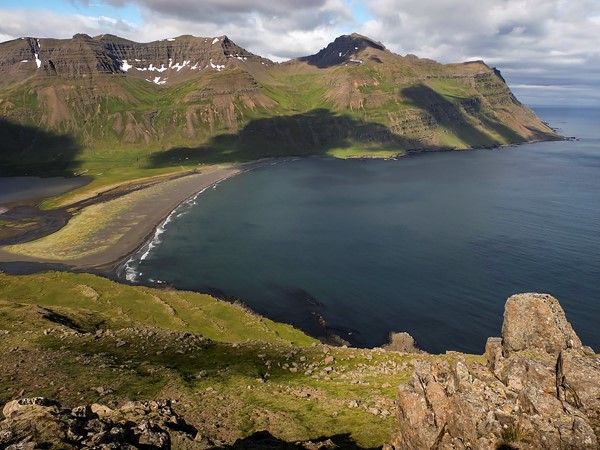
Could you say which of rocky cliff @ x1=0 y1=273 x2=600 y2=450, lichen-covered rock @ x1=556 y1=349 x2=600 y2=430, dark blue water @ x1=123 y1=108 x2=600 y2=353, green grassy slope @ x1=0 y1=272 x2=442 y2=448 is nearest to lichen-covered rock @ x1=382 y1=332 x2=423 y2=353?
dark blue water @ x1=123 y1=108 x2=600 y2=353

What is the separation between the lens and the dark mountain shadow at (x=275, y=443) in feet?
103

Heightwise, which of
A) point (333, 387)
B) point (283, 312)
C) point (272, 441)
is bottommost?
point (283, 312)

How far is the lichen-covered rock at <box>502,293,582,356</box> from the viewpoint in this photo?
39.1m

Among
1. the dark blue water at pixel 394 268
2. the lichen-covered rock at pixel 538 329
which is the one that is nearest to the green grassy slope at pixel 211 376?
the lichen-covered rock at pixel 538 329

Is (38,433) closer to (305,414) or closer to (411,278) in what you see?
(305,414)

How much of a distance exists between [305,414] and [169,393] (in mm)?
14609

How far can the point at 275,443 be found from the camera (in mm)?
32625

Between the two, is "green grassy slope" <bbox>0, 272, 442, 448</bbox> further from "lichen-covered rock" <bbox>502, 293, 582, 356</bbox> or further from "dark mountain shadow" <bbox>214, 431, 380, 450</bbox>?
"lichen-covered rock" <bbox>502, 293, 582, 356</bbox>

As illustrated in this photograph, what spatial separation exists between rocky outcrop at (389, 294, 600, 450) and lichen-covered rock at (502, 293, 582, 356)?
26.5 ft

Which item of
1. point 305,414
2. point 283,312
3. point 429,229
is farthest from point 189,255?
point 305,414

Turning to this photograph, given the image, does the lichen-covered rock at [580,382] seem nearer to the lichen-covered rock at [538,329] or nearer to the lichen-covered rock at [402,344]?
the lichen-covered rock at [538,329]

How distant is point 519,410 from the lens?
80.9 ft

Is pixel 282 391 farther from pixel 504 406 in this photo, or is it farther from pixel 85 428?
pixel 504 406

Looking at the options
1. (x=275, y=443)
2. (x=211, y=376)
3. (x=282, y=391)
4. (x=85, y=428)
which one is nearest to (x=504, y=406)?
(x=275, y=443)
